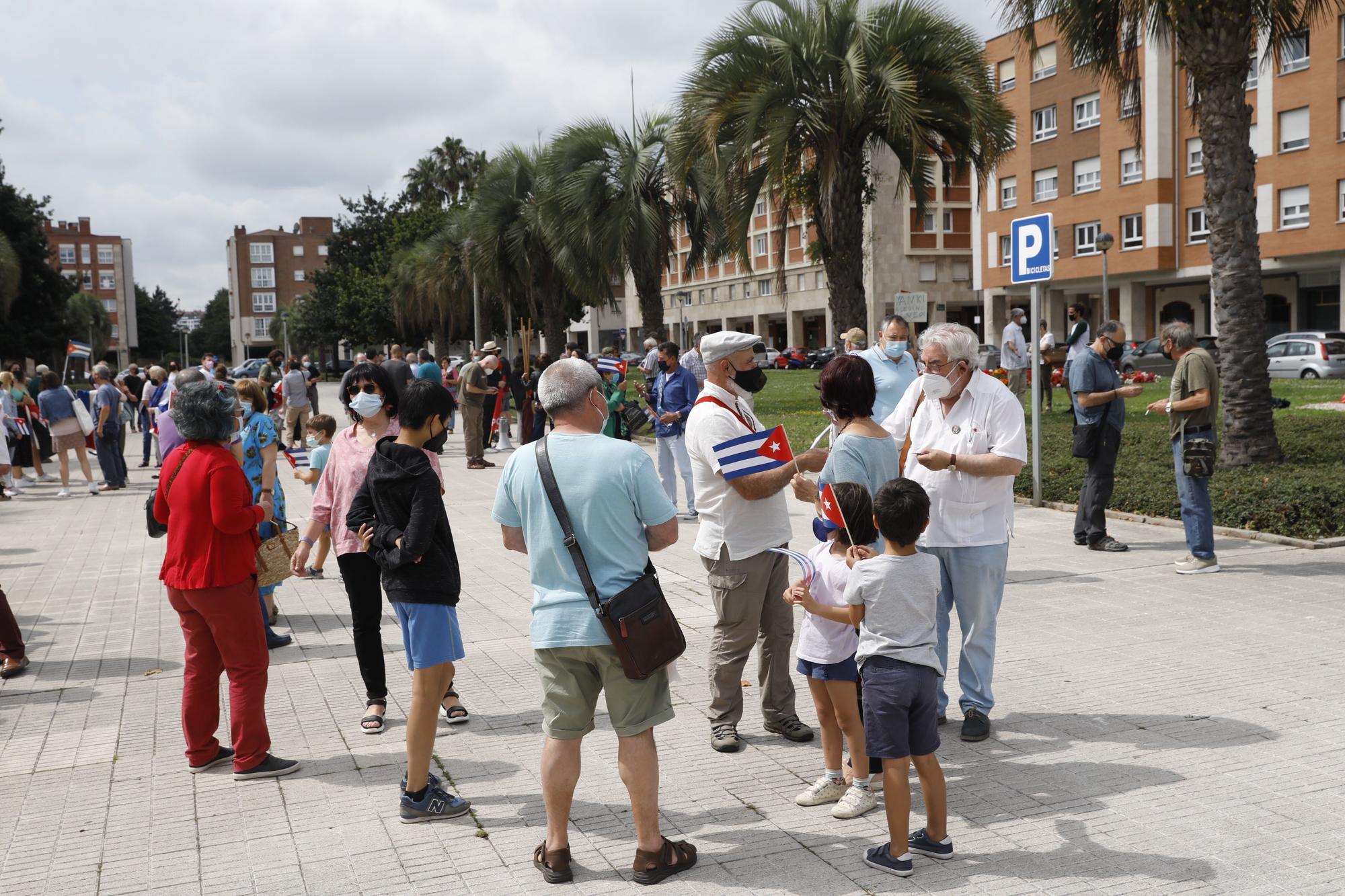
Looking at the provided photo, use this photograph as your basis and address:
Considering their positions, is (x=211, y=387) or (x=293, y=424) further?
(x=293, y=424)

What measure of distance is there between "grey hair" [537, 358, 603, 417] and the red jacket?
1.78 metres

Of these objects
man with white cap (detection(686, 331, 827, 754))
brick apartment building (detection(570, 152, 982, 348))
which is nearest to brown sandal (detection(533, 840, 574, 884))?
man with white cap (detection(686, 331, 827, 754))

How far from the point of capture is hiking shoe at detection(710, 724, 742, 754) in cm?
498

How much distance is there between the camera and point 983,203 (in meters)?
54.3

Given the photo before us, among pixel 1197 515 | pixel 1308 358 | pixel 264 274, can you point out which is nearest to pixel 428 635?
pixel 1197 515

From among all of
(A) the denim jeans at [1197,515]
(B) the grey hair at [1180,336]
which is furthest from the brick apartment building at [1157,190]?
(A) the denim jeans at [1197,515]

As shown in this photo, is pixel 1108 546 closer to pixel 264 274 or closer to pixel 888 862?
pixel 888 862

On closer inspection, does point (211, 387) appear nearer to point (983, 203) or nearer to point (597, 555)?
point (597, 555)

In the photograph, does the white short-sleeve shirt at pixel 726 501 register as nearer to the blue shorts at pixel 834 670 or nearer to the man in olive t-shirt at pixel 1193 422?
the blue shorts at pixel 834 670

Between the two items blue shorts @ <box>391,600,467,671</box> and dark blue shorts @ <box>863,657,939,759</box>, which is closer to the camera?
dark blue shorts @ <box>863,657,939,759</box>

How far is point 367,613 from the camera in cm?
→ 546

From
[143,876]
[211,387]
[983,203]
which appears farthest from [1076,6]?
[983,203]

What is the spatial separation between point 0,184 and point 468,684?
197ft

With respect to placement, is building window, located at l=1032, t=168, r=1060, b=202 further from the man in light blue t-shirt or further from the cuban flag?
the man in light blue t-shirt
